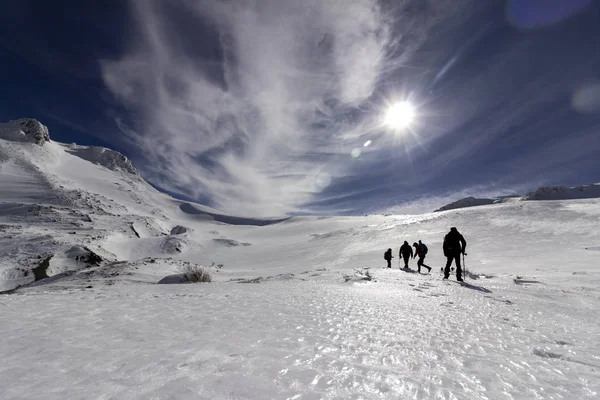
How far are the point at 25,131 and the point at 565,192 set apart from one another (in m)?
155

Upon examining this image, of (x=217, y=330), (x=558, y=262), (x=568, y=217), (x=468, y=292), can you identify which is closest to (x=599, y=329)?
(x=468, y=292)

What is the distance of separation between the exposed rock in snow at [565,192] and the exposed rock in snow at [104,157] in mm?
147575

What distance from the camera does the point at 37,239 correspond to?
1146 inches

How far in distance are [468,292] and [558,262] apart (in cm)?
1163

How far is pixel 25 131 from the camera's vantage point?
10275cm

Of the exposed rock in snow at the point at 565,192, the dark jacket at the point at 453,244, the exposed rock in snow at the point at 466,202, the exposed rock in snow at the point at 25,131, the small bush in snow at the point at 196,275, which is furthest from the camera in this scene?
the exposed rock in snow at the point at 466,202

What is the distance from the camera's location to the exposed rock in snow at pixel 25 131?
98562 mm

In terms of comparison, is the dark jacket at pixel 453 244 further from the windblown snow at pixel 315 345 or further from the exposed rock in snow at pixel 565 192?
the exposed rock in snow at pixel 565 192

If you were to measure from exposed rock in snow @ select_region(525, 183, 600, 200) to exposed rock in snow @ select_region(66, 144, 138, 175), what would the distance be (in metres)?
148

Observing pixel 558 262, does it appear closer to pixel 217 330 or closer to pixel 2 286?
pixel 217 330

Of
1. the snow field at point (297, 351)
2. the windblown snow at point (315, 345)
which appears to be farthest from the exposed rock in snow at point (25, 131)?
the snow field at point (297, 351)

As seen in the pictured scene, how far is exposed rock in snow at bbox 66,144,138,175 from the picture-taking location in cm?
13450

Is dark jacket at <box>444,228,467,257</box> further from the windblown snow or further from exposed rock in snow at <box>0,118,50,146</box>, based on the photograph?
exposed rock in snow at <box>0,118,50,146</box>

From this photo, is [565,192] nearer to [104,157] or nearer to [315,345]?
[315,345]
